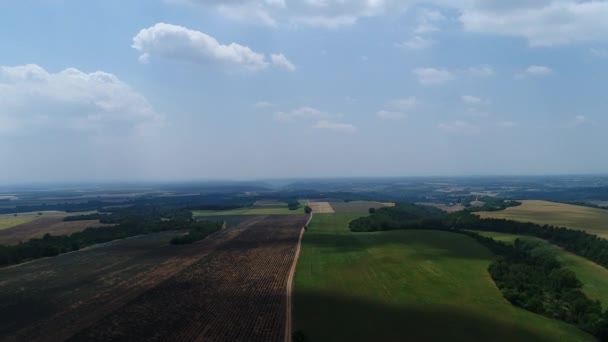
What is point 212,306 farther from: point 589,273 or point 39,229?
point 39,229

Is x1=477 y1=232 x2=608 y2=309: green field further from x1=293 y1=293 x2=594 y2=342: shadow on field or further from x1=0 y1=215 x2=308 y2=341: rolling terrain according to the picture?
x1=0 y1=215 x2=308 y2=341: rolling terrain

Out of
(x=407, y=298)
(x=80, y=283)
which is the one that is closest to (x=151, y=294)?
(x=80, y=283)

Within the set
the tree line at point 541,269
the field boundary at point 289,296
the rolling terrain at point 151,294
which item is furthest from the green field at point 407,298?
the rolling terrain at point 151,294

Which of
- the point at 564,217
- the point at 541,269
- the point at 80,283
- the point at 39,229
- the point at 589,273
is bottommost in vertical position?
the point at 80,283

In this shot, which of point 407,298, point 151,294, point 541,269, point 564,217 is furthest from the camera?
point 564,217

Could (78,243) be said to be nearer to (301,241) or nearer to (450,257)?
(301,241)

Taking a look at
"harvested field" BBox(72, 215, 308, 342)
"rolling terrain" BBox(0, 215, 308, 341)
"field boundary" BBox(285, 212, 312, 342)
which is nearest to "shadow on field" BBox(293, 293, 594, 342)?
"field boundary" BBox(285, 212, 312, 342)
